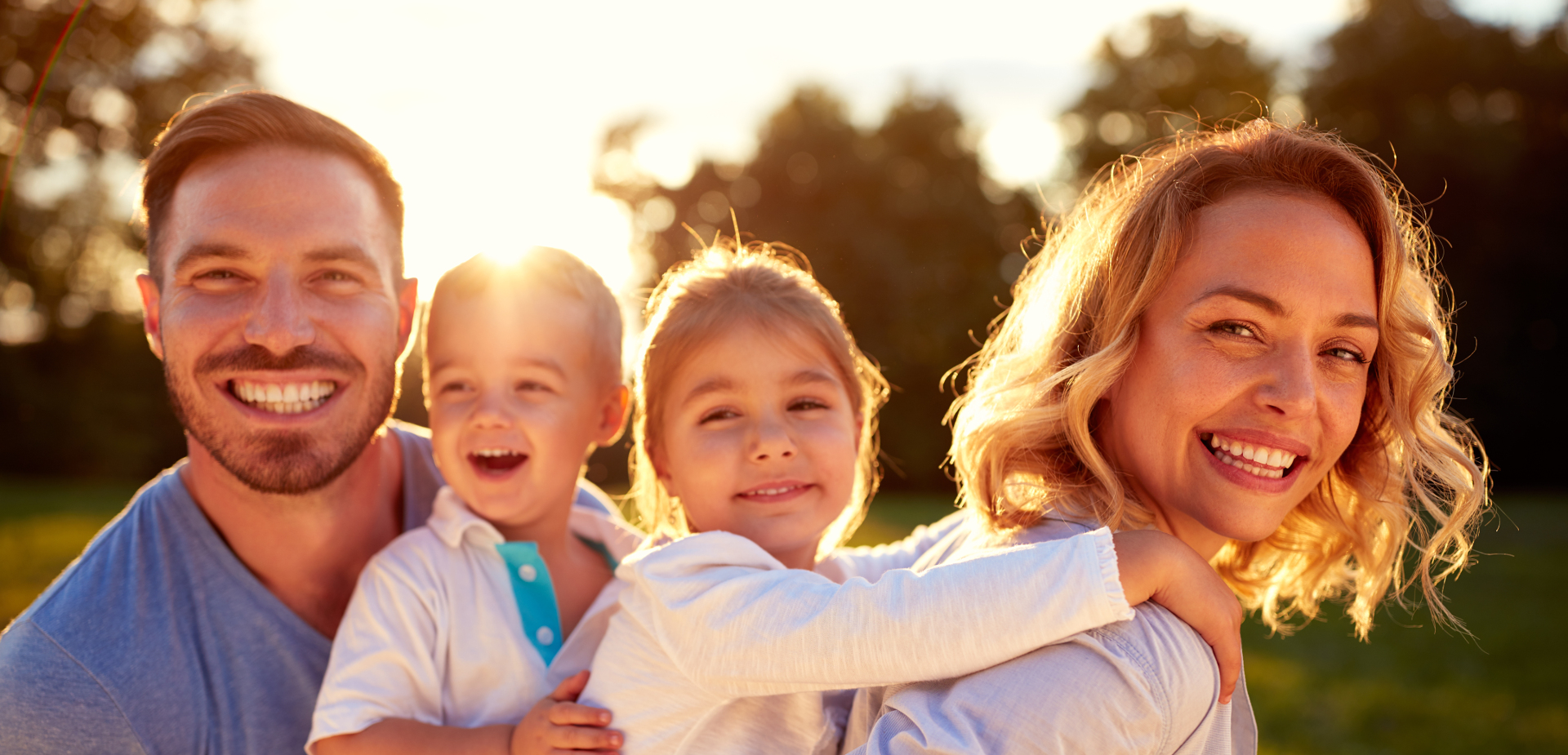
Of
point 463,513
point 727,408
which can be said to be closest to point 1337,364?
point 727,408

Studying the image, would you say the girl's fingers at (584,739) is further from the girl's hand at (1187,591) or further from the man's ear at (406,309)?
the man's ear at (406,309)

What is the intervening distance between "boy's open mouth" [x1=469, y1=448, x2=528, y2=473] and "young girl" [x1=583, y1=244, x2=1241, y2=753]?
0.37 metres

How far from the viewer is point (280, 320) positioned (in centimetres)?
307

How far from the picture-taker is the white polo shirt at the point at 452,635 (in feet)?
8.66

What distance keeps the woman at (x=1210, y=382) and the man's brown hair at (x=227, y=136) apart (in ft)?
7.46

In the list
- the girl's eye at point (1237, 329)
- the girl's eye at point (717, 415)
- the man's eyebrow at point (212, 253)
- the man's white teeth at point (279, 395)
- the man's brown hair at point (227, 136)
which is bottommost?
the girl's eye at point (717, 415)

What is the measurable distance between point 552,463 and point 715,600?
1.04 meters

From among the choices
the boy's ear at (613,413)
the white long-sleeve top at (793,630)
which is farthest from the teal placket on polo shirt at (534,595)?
the boy's ear at (613,413)

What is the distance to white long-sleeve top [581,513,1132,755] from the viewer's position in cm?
191

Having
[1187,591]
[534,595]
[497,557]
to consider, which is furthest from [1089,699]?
[497,557]

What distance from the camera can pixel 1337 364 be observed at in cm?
231

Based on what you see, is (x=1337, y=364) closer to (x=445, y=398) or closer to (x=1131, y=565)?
(x=1131, y=565)

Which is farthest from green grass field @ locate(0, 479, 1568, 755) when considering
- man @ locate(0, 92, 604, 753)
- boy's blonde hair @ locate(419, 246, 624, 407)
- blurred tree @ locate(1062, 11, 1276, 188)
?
blurred tree @ locate(1062, 11, 1276, 188)

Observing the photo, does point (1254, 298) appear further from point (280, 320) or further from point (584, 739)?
point (280, 320)
